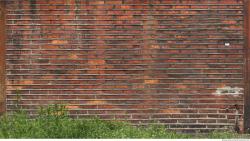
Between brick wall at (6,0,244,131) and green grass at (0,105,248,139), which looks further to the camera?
brick wall at (6,0,244,131)

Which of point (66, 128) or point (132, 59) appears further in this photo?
point (132, 59)

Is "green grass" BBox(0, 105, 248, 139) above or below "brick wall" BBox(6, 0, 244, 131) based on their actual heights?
below

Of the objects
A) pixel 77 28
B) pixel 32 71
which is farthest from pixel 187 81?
pixel 32 71

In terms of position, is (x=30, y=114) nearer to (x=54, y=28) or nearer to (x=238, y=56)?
(x=54, y=28)

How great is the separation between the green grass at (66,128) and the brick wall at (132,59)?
24cm

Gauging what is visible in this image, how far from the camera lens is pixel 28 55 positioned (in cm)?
707

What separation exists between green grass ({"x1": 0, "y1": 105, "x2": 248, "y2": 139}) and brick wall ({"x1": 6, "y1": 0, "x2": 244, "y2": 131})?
243 mm

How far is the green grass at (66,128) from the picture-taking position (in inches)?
244

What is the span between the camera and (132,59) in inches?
277

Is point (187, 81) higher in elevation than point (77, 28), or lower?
lower

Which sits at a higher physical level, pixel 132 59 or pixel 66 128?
pixel 132 59

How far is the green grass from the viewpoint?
6.19 metres

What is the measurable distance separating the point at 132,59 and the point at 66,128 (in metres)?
1.55

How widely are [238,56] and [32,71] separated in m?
3.20
